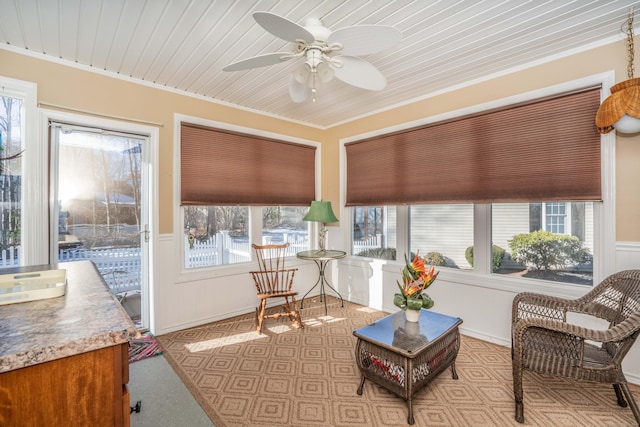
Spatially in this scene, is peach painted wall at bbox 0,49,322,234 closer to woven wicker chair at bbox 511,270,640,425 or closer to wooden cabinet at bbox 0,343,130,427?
wooden cabinet at bbox 0,343,130,427

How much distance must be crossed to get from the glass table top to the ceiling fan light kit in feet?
6.12

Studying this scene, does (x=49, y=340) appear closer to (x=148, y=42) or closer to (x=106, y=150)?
(x=148, y=42)

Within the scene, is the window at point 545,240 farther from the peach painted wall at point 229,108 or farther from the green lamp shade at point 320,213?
the green lamp shade at point 320,213

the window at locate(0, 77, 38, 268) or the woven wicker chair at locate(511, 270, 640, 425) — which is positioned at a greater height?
the window at locate(0, 77, 38, 268)

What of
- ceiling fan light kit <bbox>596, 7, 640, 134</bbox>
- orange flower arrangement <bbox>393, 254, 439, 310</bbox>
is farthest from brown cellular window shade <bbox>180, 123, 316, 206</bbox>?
ceiling fan light kit <bbox>596, 7, 640, 134</bbox>

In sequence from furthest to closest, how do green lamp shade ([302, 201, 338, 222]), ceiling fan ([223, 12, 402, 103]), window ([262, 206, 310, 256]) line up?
window ([262, 206, 310, 256]), green lamp shade ([302, 201, 338, 222]), ceiling fan ([223, 12, 402, 103])

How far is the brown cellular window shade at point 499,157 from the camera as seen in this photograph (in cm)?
246

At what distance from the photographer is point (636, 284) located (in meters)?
2.01

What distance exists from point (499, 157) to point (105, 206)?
406 centimetres

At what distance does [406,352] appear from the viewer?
1.80 metres

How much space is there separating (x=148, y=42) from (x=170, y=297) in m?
2.50

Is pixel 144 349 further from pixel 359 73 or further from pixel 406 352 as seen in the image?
pixel 359 73

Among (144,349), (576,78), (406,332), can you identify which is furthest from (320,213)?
(576,78)

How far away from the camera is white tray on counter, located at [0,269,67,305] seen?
118 centimetres
